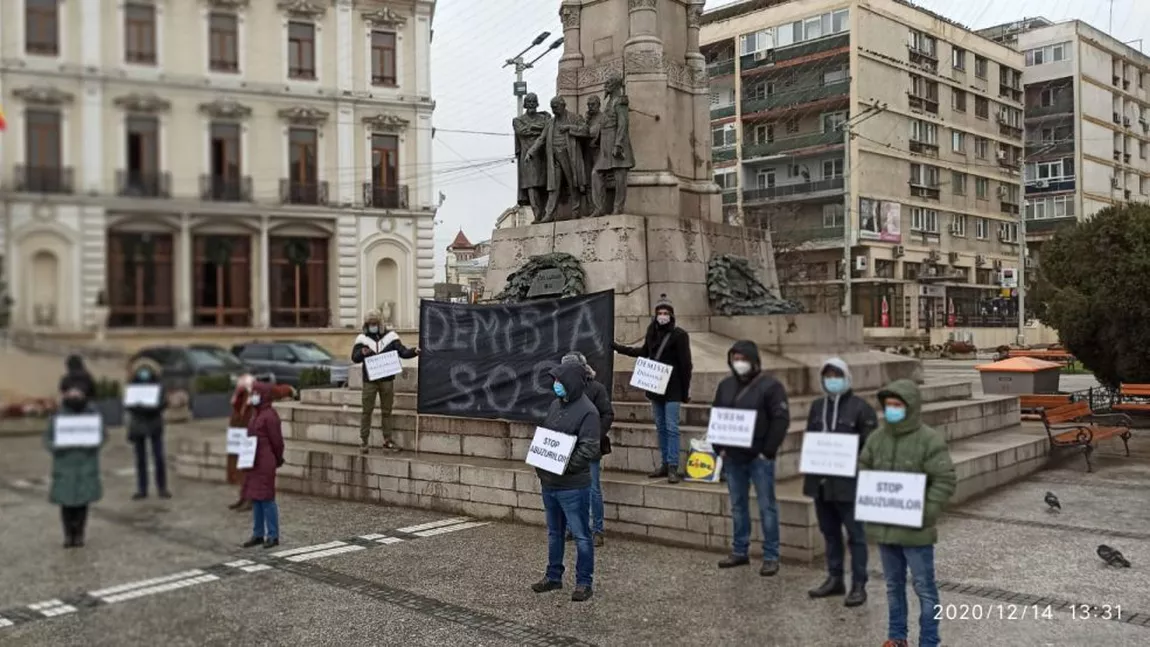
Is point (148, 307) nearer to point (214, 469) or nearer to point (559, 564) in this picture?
point (214, 469)

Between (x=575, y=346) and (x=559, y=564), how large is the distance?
130 inches

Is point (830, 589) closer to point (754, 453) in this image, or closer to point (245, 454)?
point (754, 453)

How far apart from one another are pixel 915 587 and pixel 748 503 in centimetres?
230

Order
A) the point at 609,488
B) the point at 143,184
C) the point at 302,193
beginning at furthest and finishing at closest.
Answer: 1. the point at 609,488
2. the point at 302,193
3. the point at 143,184

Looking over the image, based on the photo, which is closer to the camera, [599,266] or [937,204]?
[599,266]

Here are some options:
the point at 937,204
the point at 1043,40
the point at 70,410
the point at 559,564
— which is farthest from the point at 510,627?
the point at 937,204

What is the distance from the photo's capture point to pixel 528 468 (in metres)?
10.7

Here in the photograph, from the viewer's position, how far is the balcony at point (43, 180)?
55.7 inches

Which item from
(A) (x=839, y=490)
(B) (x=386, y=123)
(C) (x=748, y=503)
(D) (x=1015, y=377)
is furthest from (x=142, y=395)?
(D) (x=1015, y=377)

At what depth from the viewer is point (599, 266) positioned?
45.4 feet

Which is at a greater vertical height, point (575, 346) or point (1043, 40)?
point (1043, 40)

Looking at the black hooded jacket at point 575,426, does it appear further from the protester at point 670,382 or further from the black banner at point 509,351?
Answer: the black banner at point 509,351

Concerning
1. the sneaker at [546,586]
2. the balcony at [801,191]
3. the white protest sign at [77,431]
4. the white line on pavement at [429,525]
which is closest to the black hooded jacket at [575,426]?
the sneaker at [546,586]

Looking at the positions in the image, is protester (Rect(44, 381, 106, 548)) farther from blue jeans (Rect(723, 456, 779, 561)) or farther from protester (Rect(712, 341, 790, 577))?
blue jeans (Rect(723, 456, 779, 561))
